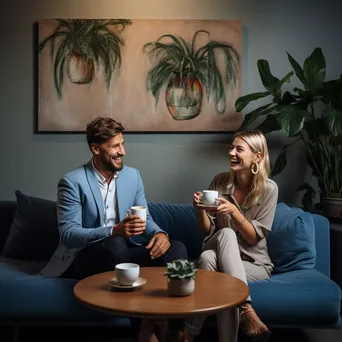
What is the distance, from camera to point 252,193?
2633mm

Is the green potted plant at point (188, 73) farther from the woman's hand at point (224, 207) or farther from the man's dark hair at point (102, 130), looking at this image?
the woman's hand at point (224, 207)

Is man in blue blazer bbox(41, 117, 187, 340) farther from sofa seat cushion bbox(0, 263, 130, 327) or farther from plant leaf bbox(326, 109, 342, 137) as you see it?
plant leaf bbox(326, 109, 342, 137)

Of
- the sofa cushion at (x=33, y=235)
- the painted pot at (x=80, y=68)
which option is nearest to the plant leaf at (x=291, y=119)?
the painted pot at (x=80, y=68)

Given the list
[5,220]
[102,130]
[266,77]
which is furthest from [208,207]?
[5,220]

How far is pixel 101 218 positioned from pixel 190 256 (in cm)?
68

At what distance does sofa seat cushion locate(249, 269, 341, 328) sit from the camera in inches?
94.2

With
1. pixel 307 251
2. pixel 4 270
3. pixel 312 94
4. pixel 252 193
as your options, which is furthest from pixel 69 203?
pixel 312 94

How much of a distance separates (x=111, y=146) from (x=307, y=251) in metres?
1.14

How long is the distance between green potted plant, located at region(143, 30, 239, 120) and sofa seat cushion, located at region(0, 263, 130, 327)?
1447mm

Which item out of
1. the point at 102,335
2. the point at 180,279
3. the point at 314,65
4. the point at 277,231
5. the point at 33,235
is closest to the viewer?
the point at 180,279

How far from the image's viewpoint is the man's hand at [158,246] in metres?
2.40

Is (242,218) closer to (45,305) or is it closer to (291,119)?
(291,119)

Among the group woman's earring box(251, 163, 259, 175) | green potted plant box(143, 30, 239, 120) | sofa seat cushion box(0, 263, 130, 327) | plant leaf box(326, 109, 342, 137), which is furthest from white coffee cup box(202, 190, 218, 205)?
green potted plant box(143, 30, 239, 120)

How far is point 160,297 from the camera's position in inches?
72.7
